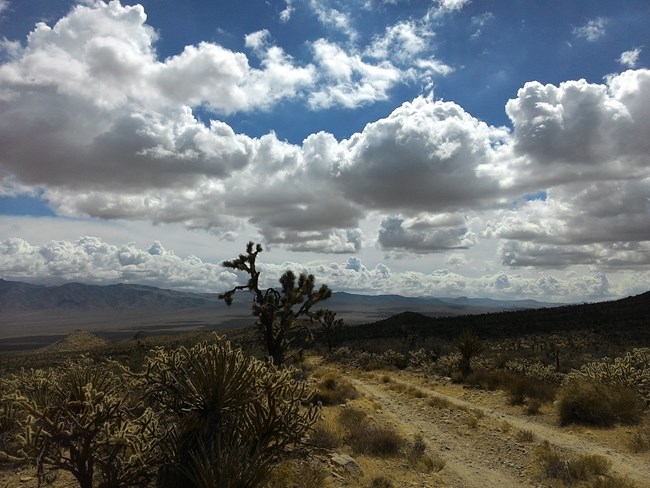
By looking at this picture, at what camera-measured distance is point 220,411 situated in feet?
22.5

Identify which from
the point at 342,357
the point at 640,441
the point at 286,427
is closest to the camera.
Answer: the point at 286,427

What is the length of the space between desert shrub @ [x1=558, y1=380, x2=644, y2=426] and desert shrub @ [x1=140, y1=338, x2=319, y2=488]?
9690mm

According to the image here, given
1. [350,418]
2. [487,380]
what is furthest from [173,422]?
[487,380]

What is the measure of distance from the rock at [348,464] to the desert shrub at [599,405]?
764 cm

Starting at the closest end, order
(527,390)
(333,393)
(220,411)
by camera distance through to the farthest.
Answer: (220,411) < (527,390) < (333,393)

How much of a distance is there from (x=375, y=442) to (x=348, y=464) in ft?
5.74

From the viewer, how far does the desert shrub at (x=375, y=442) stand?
1019cm

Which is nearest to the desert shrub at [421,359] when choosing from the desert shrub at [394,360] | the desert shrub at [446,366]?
the desert shrub at [394,360]

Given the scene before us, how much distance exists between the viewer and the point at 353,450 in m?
10.2

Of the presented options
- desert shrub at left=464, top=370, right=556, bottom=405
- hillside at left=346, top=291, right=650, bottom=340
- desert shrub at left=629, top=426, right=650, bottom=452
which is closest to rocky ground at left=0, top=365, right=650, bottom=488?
desert shrub at left=629, top=426, right=650, bottom=452

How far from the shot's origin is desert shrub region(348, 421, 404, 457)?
401 inches

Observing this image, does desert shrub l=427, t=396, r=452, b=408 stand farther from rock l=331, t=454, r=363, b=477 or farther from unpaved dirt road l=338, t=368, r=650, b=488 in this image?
rock l=331, t=454, r=363, b=477

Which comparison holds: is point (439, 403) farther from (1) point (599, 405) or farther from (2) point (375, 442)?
(2) point (375, 442)

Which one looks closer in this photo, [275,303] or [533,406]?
[533,406]
